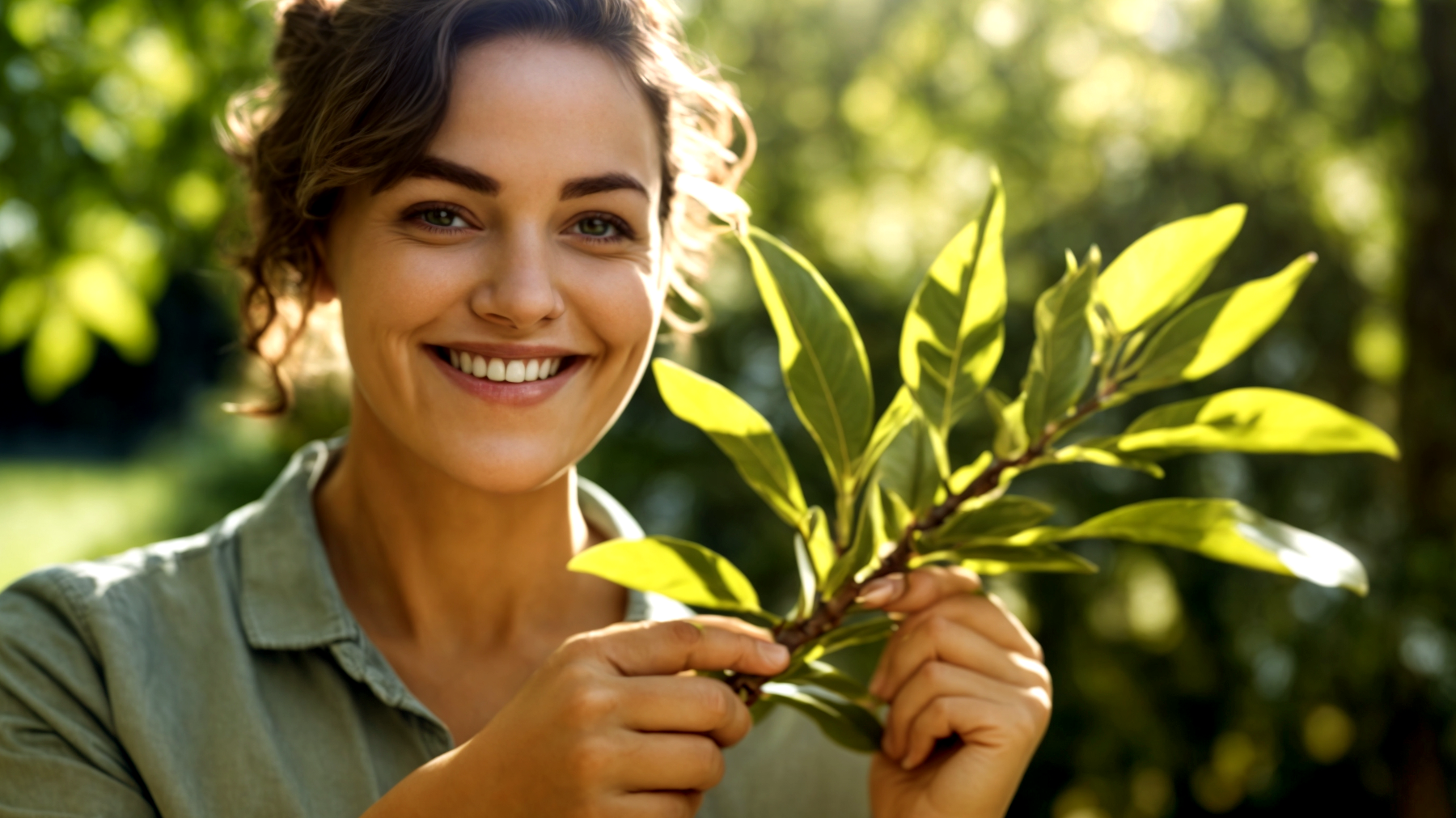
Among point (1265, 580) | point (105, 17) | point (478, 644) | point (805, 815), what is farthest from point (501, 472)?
point (1265, 580)

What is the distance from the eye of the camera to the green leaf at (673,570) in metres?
0.94

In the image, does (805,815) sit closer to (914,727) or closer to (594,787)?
(914,727)

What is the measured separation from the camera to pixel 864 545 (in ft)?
3.27

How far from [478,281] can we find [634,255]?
0.54ft

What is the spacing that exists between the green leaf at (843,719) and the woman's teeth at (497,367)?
15.1 inches

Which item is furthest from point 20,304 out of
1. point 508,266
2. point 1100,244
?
point 1100,244

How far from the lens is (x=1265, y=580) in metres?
2.95

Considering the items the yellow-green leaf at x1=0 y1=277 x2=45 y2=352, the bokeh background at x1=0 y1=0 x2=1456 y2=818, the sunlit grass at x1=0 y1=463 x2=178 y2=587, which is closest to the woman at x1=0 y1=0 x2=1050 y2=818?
the bokeh background at x1=0 y1=0 x2=1456 y2=818

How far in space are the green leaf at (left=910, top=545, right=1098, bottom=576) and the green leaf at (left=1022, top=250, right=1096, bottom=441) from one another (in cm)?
10

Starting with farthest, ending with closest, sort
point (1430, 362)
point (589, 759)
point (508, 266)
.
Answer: point (1430, 362) < point (508, 266) < point (589, 759)

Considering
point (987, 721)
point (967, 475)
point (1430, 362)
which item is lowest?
point (1430, 362)

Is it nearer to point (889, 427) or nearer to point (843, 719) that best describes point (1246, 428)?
point (889, 427)

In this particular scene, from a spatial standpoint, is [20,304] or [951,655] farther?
[20,304]

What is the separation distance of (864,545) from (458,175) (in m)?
0.50
